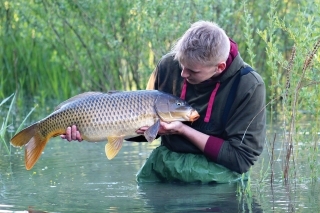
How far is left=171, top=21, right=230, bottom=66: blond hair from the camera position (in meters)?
6.07

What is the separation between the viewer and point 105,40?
12.2 m

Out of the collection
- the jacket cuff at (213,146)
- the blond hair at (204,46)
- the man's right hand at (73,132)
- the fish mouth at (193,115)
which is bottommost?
the jacket cuff at (213,146)

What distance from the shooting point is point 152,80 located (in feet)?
22.4

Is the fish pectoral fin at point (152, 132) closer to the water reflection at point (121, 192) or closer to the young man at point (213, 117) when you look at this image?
the young man at point (213, 117)

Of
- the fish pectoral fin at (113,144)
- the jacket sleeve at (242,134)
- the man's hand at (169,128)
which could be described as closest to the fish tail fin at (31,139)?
the fish pectoral fin at (113,144)

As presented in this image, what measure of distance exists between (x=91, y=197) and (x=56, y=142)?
347cm

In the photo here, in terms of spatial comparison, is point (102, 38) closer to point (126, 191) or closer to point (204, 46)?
point (126, 191)

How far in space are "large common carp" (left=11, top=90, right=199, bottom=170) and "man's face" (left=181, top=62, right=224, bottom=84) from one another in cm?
20

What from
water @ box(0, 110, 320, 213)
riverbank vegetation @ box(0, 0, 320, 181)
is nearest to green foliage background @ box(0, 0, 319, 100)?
riverbank vegetation @ box(0, 0, 320, 181)

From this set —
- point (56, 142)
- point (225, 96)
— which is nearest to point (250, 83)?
point (225, 96)

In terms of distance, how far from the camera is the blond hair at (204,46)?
6.07 m

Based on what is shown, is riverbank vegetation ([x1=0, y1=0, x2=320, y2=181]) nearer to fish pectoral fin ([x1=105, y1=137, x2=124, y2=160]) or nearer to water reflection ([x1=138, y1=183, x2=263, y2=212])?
water reflection ([x1=138, y1=183, x2=263, y2=212])

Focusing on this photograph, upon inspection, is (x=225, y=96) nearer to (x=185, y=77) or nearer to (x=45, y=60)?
(x=185, y=77)

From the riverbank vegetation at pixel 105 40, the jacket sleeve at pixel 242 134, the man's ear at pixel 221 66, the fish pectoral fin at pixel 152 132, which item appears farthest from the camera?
the riverbank vegetation at pixel 105 40
